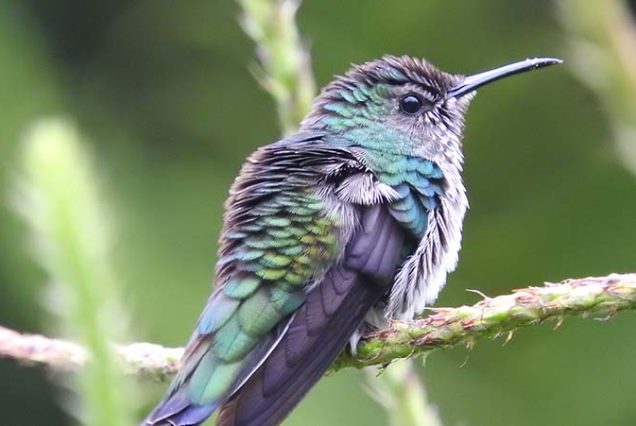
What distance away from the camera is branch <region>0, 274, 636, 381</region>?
1.91 metres

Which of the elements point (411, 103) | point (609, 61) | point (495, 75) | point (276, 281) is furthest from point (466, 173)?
point (609, 61)

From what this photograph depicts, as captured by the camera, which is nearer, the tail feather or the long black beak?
the tail feather

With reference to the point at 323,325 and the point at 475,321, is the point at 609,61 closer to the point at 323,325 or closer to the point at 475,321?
the point at 475,321

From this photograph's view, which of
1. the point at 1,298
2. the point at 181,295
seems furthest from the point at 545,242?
the point at 1,298

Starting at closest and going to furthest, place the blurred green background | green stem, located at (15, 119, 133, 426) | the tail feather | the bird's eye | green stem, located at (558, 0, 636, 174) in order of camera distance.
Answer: green stem, located at (15, 119, 133, 426), green stem, located at (558, 0, 636, 174), the tail feather, the bird's eye, the blurred green background

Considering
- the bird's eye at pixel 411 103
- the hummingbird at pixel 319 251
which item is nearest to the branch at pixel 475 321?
the hummingbird at pixel 319 251

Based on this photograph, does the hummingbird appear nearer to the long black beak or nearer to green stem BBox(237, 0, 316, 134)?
the long black beak

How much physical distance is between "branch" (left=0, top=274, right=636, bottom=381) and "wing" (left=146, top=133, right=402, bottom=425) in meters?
0.19

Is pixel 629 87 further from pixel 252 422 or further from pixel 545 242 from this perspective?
pixel 545 242

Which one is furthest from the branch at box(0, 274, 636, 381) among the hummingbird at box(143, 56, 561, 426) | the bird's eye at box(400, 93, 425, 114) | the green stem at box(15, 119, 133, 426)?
the bird's eye at box(400, 93, 425, 114)

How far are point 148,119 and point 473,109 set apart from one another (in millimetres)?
2209

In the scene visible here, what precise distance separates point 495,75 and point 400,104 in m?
0.42

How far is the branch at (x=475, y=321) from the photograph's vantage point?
191 cm

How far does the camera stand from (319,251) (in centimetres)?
292
